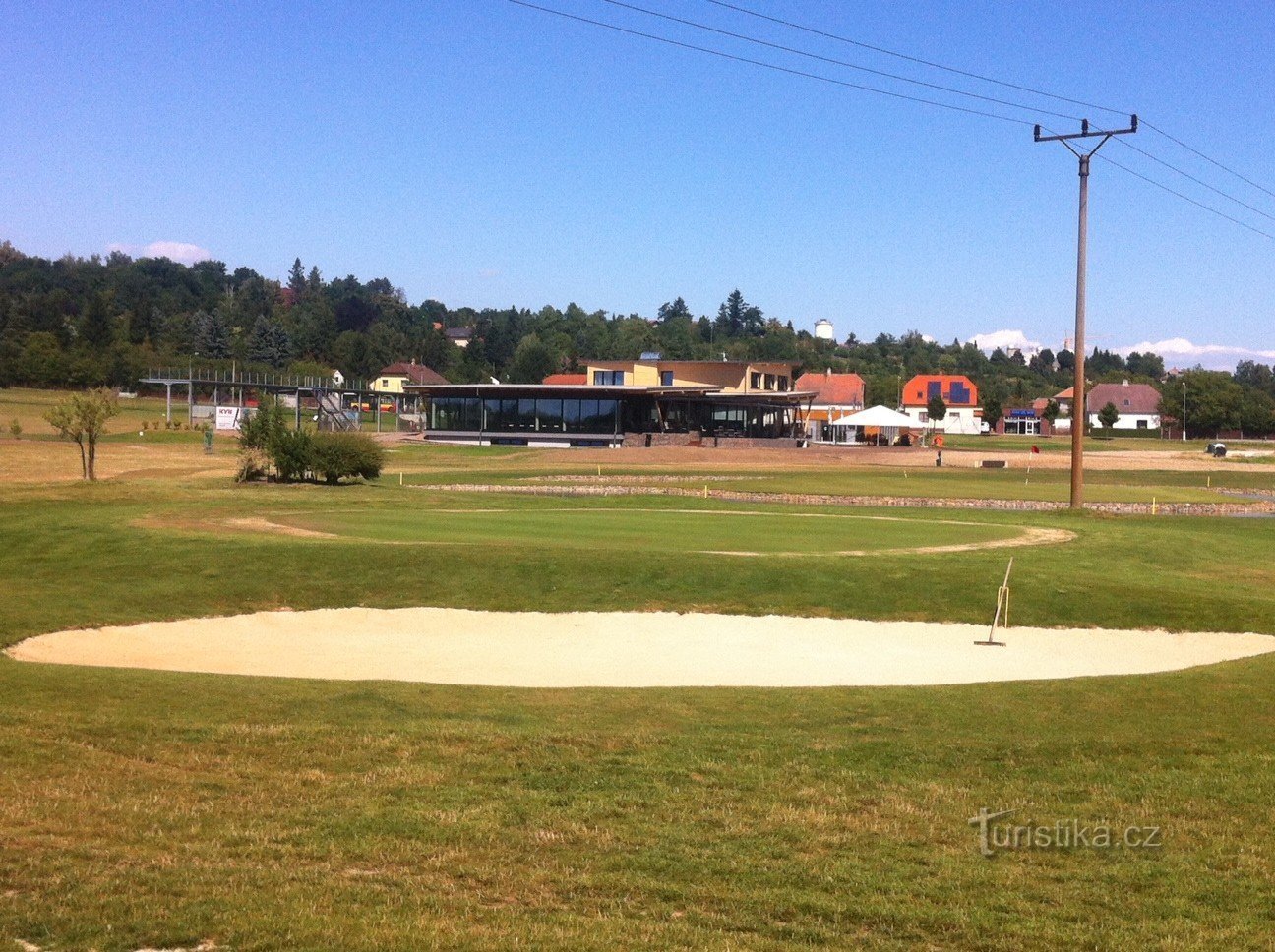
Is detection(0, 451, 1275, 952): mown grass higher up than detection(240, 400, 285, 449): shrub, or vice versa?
detection(240, 400, 285, 449): shrub

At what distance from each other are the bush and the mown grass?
31584 mm

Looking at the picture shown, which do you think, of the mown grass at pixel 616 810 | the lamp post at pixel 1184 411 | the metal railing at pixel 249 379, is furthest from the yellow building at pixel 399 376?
the mown grass at pixel 616 810

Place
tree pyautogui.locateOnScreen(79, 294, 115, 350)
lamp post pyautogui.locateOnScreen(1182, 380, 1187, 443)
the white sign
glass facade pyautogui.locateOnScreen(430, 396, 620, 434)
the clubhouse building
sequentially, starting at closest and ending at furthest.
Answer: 1. the white sign
2. the clubhouse building
3. glass facade pyautogui.locateOnScreen(430, 396, 620, 434)
4. tree pyautogui.locateOnScreen(79, 294, 115, 350)
5. lamp post pyautogui.locateOnScreen(1182, 380, 1187, 443)

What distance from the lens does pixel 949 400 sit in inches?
7229

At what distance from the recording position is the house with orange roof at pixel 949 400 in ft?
587

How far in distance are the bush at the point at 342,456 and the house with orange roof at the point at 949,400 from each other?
131 metres

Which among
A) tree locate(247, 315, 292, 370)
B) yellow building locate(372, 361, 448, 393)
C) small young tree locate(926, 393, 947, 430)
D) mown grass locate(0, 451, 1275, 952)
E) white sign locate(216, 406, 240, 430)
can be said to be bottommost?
mown grass locate(0, 451, 1275, 952)

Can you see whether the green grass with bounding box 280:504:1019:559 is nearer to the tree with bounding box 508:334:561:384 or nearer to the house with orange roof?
the tree with bounding box 508:334:561:384

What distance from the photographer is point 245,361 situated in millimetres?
166750

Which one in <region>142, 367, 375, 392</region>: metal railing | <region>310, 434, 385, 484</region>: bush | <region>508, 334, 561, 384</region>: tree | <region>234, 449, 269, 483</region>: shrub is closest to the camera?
<region>310, 434, 385, 484</region>: bush

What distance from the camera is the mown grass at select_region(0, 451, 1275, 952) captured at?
7.24m

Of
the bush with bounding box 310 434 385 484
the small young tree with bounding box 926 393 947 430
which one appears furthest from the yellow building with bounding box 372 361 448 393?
the bush with bounding box 310 434 385 484

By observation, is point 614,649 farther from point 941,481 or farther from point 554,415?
point 554,415

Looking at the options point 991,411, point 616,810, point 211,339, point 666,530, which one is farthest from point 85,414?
point 991,411
